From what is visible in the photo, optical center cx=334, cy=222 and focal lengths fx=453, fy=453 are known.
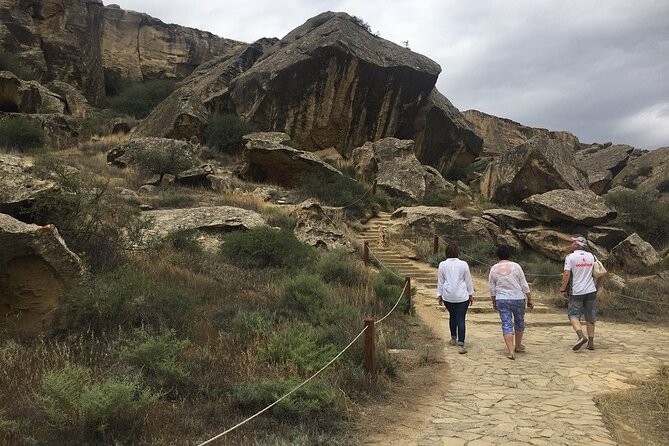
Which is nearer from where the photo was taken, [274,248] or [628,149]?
[274,248]

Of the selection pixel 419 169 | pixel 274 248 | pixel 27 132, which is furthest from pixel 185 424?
pixel 419 169

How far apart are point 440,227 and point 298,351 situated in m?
13.4

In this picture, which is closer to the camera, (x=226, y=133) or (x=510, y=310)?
(x=510, y=310)

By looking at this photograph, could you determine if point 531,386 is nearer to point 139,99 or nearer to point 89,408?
point 89,408

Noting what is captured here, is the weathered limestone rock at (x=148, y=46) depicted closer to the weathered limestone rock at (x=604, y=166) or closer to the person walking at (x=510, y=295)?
the weathered limestone rock at (x=604, y=166)

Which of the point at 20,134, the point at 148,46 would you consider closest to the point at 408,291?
the point at 20,134

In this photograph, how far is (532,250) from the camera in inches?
640

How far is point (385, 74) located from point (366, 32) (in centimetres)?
466

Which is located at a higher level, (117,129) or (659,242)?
(117,129)

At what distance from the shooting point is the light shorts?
7215 millimetres

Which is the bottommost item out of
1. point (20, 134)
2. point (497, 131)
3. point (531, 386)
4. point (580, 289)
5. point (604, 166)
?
point (531, 386)

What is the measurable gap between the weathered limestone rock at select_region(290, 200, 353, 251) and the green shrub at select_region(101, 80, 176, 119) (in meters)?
21.9

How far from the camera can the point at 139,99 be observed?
3259 cm

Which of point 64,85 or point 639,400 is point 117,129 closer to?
point 64,85
